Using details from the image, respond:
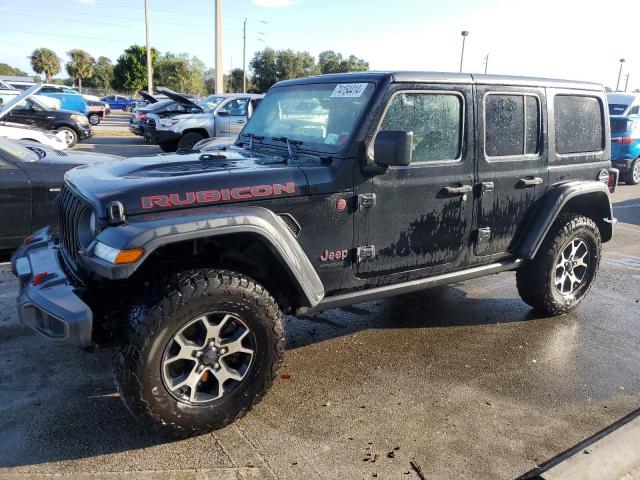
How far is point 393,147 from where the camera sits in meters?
3.12

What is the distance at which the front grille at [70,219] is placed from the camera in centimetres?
308

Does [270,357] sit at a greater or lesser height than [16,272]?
lesser

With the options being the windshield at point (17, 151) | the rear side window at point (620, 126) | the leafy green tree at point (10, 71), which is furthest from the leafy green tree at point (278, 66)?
the leafy green tree at point (10, 71)

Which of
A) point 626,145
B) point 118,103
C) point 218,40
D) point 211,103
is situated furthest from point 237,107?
point 118,103

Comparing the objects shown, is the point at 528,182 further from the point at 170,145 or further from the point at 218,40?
the point at 218,40

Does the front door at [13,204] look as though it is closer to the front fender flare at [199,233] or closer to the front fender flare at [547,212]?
the front fender flare at [199,233]

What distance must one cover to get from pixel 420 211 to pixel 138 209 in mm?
1834

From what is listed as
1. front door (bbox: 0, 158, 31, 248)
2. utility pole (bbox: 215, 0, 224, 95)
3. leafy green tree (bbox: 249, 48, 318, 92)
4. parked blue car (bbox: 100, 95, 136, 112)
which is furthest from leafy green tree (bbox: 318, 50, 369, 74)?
front door (bbox: 0, 158, 31, 248)

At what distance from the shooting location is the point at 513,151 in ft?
13.5

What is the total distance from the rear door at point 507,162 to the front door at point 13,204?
14.0 feet

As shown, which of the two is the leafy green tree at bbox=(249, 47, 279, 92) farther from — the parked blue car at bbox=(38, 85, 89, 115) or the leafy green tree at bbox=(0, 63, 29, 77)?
the leafy green tree at bbox=(0, 63, 29, 77)

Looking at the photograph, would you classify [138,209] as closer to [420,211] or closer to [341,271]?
[341,271]

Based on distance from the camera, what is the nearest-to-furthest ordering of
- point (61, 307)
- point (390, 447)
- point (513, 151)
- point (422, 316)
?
point (61, 307), point (390, 447), point (513, 151), point (422, 316)

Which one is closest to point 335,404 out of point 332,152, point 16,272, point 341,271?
point 341,271
